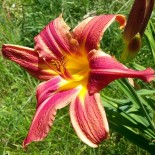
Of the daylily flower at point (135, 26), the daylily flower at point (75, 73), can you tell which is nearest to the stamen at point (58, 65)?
the daylily flower at point (75, 73)

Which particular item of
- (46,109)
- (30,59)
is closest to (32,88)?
(30,59)

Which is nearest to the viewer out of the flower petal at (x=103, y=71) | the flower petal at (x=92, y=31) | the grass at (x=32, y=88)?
the flower petal at (x=103, y=71)

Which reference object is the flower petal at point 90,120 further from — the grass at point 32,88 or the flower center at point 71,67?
the grass at point 32,88

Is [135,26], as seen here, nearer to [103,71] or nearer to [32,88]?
[103,71]

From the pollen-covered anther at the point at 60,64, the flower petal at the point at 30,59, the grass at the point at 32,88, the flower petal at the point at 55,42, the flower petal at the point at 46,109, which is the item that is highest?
the flower petal at the point at 55,42

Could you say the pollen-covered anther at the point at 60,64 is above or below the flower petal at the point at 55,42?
below

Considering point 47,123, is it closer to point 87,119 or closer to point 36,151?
point 87,119

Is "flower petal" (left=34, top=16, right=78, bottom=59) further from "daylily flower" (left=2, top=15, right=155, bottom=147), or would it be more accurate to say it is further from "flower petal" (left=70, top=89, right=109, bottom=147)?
"flower petal" (left=70, top=89, right=109, bottom=147)

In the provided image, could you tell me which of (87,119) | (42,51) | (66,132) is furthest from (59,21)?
(66,132)
